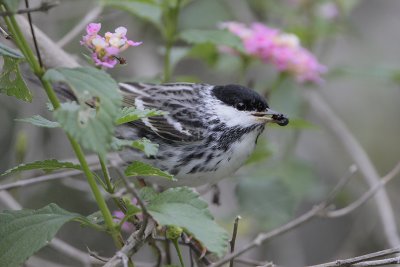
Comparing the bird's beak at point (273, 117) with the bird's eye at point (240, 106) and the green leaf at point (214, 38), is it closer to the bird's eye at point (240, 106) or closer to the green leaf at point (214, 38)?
the bird's eye at point (240, 106)

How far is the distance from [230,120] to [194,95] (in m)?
0.28

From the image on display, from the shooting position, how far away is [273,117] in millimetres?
2740

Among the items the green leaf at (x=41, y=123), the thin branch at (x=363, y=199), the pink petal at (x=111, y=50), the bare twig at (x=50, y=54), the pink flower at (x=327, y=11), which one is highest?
the pink flower at (x=327, y=11)

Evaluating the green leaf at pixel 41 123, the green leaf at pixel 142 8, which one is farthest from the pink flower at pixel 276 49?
the green leaf at pixel 41 123

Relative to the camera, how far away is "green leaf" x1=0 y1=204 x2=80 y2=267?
5.01 ft

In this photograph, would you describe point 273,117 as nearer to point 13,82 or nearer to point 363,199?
point 363,199

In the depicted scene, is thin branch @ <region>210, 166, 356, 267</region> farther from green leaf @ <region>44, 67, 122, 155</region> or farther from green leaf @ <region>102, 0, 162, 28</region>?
green leaf @ <region>102, 0, 162, 28</region>

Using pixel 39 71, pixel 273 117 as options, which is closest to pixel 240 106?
pixel 273 117

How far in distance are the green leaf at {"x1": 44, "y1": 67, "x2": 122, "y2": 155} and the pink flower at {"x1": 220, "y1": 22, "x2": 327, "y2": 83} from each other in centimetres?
178

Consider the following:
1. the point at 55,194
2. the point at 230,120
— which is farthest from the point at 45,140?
the point at 230,120

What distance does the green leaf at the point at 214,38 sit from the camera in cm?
291

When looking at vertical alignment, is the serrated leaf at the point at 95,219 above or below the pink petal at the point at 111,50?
below

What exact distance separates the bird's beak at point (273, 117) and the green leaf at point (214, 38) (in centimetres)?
33

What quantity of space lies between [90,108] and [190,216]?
0.33 metres
